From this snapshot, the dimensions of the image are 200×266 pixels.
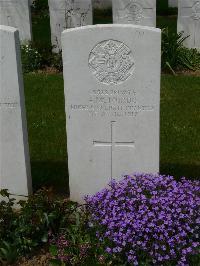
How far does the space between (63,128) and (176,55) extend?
386cm

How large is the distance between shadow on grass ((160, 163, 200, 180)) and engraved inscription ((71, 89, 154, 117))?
1296 millimetres

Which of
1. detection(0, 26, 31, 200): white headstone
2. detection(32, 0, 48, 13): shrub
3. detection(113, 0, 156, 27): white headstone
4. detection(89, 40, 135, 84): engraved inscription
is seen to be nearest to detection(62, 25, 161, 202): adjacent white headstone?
detection(89, 40, 135, 84): engraved inscription

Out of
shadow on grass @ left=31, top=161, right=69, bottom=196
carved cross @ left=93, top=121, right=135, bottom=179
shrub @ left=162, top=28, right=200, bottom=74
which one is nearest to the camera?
carved cross @ left=93, top=121, right=135, bottom=179

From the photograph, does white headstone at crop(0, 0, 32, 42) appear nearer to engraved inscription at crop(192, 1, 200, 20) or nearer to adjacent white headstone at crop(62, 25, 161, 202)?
engraved inscription at crop(192, 1, 200, 20)

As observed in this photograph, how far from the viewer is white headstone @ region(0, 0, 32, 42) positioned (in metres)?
10.6

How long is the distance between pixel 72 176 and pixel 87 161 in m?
0.21

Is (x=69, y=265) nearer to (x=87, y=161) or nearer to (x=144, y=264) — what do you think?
(x=144, y=264)

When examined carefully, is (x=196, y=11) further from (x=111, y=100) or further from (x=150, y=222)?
(x=150, y=222)

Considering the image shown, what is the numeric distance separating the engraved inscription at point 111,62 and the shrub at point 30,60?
19.7 feet

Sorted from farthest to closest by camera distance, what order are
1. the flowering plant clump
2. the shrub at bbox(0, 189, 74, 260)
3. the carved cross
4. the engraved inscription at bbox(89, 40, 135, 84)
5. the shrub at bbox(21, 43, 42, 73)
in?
the shrub at bbox(21, 43, 42, 73) < the carved cross < the engraved inscription at bbox(89, 40, 135, 84) < the shrub at bbox(0, 189, 74, 260) < the flowering plant clump

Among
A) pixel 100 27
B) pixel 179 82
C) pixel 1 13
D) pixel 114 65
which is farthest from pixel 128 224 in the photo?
pixel 1 13

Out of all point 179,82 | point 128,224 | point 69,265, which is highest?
point 179,82

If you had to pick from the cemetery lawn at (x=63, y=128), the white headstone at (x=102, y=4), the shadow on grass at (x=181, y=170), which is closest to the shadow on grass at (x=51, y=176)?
the cemetery lawn at (x=63, y=128)

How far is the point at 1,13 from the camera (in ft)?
35.7
